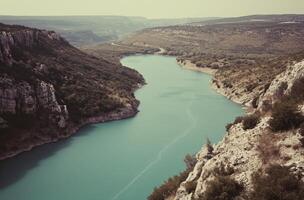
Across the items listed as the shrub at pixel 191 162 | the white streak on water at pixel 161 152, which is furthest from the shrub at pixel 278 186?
the white streak on water at pixel 161 152

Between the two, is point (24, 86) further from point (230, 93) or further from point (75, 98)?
point (230, 93)

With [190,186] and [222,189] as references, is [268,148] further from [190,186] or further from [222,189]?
[190,186]

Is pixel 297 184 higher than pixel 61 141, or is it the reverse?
pixel 297 184

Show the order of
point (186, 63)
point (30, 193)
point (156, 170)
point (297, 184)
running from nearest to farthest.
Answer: point (297, 184)
point (30, 193)
point (156, 170)
point (186, 63)

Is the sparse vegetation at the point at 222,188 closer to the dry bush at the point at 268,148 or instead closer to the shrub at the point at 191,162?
the dry bush at the point at 268,148

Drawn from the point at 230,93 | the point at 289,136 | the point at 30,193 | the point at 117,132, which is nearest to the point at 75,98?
the point at 117,132

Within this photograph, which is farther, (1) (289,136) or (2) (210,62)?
(2) (210,62)

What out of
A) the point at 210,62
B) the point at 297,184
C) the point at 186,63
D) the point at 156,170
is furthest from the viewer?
the point at 186,63

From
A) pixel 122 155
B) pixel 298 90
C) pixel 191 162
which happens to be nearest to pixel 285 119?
pixel 298 90
